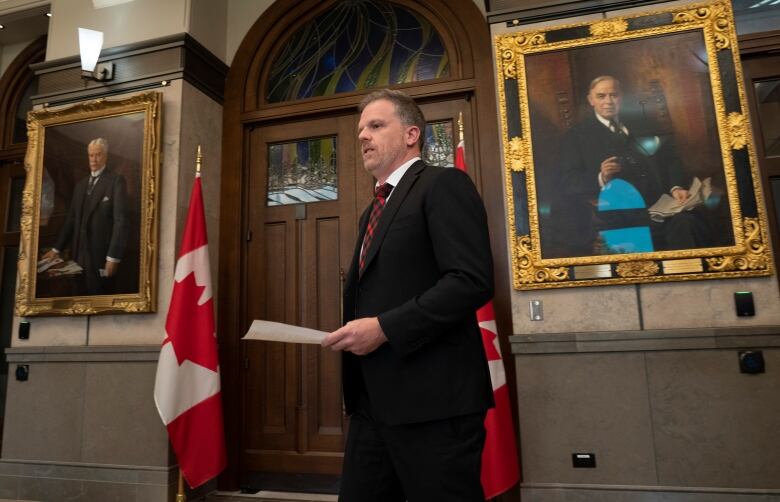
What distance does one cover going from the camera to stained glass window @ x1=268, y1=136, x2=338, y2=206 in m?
4.03

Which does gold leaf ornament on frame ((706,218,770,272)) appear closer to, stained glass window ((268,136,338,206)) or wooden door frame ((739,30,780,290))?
wooden door frame ((739,30,780,290))

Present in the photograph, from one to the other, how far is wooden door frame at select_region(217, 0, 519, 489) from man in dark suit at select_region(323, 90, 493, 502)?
6.85 feet

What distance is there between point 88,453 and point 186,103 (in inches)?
98.5

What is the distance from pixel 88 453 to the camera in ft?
11.9

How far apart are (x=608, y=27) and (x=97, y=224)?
3648 millimetres

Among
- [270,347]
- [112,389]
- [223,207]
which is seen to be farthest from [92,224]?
[270,347]

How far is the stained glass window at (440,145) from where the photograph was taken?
3.80m

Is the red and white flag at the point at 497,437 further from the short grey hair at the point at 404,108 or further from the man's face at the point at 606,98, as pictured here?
the short grey hair at the point at 404,108

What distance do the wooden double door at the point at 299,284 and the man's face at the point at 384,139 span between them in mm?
2209

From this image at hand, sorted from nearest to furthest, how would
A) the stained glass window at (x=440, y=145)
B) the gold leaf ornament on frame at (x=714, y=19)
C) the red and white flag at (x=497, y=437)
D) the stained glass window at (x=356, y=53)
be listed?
the red and white flag at (x=497, y=437), the gold leaf ornament on frame at (x=714, y=19), the stained glass window at (x=440, y=145), the stained glass window at (x=356, y=53)

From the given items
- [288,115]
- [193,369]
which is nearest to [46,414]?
[193,369]

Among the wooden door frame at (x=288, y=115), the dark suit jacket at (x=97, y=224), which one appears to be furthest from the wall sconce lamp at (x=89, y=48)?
the wooden door frame at (x=288, y=115)

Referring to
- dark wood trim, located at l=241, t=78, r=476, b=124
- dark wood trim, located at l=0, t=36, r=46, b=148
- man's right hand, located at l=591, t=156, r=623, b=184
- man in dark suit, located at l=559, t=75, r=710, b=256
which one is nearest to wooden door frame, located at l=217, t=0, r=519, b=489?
dark wood trim, located at l=241, t=78, r=476, b=124

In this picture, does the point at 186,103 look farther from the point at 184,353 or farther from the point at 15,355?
the point at 15,355
